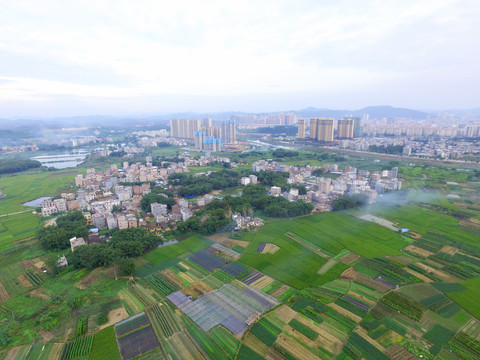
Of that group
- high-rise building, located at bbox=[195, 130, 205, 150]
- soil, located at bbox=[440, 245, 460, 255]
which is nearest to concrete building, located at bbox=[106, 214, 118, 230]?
soil, located at bbox=[440, 245, 460, 255]

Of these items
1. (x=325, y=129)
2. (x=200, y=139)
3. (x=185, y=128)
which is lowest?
(x=200, y=139)

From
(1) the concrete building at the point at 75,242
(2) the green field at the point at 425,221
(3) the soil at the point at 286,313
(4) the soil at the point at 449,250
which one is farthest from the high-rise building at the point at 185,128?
(3) the soil at the point at 286,313

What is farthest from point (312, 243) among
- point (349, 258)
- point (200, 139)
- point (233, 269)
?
point (200, 139)

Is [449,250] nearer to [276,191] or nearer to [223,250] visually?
[223,250]

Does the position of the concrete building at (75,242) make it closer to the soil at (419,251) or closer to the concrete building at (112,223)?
the concrete building at (112,223)

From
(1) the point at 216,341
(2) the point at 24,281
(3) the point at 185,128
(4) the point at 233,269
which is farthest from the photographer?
(3) the point at 185,128

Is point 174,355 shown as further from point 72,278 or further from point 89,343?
point 72,278

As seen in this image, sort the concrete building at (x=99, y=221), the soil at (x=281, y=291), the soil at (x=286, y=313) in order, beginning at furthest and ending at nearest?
the concrete building at (x=99, y=221) < the soil at (x=281, y=291) < the soil at (x=286, y=313)
